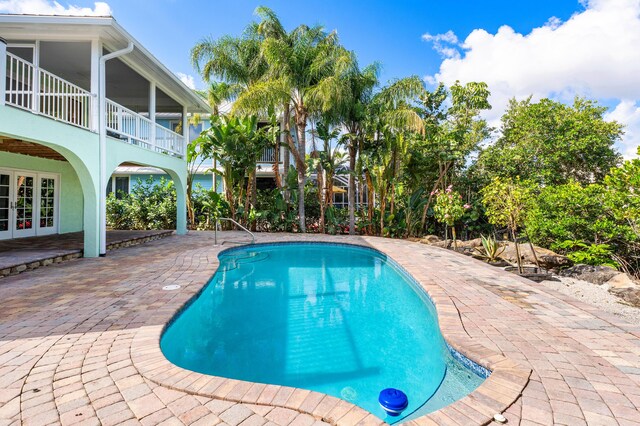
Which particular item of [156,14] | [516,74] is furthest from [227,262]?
[516,74]

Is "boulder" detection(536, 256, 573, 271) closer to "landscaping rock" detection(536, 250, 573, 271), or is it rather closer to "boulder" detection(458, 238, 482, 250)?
"landscaping rock" detection(536, 250, 573, 271)

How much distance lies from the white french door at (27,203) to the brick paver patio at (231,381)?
5.99m

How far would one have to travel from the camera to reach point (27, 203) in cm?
1076

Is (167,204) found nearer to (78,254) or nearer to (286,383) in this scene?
(78,254)

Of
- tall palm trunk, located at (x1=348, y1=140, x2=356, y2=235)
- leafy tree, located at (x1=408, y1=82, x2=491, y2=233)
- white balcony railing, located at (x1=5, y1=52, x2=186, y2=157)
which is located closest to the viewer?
white balcony railing, located at (x1=5, y1=52, x2=186, y2=157)

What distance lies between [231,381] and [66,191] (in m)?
13.2

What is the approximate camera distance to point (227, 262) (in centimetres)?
970

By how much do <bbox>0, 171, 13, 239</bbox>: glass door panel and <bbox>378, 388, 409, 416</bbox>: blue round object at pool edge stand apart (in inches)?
493

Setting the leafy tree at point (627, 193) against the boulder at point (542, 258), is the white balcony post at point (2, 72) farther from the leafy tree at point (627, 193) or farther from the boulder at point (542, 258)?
the boulder at point (542, 258)

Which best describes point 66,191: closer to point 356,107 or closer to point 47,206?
point 47,206

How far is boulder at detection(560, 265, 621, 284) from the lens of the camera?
6.88m

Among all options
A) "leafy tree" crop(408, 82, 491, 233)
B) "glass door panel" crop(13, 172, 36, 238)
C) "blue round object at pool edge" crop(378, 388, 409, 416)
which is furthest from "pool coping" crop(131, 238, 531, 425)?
"leafy tree" crop(408, 82, 491, 233)

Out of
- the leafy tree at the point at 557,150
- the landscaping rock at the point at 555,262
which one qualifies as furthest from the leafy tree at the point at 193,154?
the landscaping rock at the point at 555,262

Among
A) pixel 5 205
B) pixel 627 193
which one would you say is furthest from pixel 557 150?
pixel 5 205
